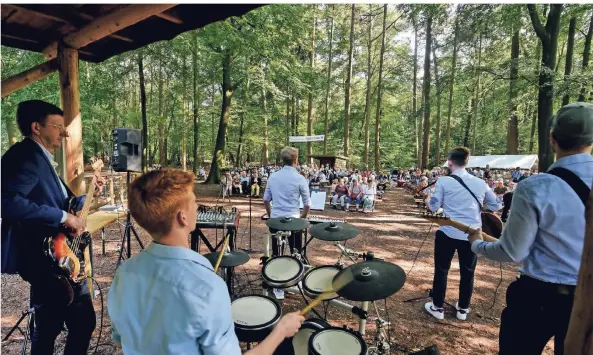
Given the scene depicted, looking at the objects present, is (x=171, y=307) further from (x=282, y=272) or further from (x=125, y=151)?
(x=125, y=151)

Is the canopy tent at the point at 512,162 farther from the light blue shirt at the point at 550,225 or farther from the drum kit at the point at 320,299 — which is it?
the light blue shirt at the point at 550,225

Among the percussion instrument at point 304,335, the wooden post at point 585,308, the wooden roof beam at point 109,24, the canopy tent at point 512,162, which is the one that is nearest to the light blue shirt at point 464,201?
the percussion instrument at point 304,335

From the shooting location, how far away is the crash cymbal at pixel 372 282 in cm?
212

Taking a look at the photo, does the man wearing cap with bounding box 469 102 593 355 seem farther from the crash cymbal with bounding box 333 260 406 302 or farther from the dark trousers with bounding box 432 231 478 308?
the dark trousers with bounding box 432 231 478 308

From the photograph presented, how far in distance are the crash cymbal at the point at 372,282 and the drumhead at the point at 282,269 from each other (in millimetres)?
661

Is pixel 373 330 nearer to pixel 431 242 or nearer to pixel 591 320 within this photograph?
pixel 591 320

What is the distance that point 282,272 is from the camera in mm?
2896

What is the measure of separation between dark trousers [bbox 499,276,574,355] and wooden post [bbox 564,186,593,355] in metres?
0.79

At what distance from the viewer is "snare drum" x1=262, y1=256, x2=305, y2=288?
2.72 meters

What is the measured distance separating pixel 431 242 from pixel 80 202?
8.25 meters

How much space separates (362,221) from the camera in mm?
11180

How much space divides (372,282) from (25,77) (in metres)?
4.57

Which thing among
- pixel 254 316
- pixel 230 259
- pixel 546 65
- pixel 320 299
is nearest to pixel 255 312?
pixel 254 316

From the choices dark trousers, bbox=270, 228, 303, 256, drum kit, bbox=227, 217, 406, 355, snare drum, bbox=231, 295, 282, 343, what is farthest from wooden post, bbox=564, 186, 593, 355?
dark trousers, bbox=270, 228, 303, 256
